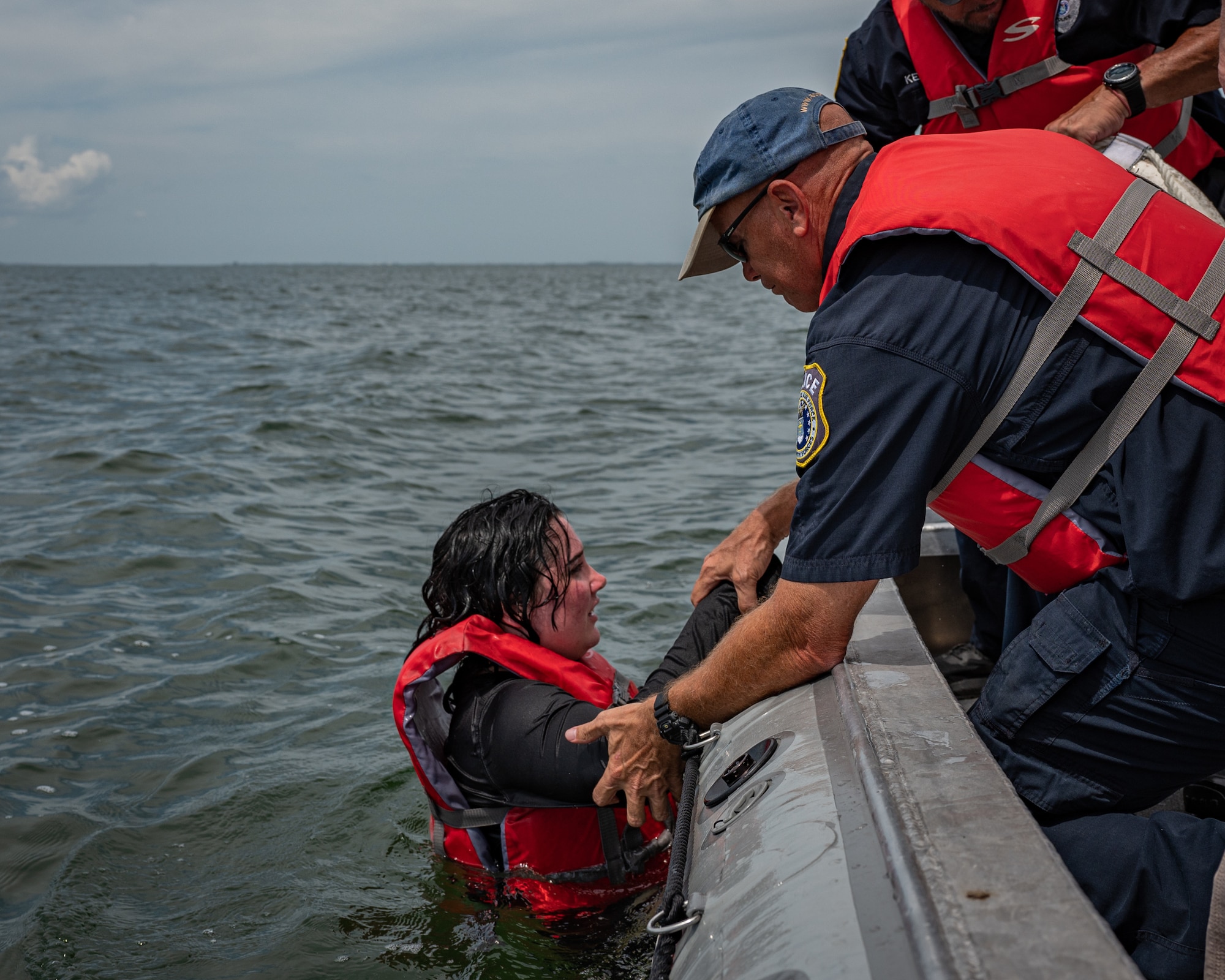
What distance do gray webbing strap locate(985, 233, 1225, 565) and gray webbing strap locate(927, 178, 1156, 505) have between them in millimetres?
46

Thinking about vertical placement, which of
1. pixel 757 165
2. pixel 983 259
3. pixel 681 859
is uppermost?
pixel 757 165

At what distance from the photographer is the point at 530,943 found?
3.01 metres

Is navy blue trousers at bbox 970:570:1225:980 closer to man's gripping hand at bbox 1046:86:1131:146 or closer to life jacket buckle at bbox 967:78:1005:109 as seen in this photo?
man's gripping hand at bbox 1046:86:1131:146

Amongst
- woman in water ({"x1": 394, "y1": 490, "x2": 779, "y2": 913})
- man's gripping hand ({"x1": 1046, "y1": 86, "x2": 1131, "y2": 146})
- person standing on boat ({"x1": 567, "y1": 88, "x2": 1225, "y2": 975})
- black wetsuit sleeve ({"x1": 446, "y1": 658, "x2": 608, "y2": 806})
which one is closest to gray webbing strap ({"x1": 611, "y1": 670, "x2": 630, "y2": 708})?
woman in water ({"x1": 394, "y1": 490, "x2": 779, "y2": 913})

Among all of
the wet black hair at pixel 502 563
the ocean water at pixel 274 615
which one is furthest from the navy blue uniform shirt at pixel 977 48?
the ocean water at pixel 274 615

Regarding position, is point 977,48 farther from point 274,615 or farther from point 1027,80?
point 274,615

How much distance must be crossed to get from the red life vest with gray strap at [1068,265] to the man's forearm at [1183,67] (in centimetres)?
103

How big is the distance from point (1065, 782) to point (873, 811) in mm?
645

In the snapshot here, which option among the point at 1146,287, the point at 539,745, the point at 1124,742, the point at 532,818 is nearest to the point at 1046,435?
the point at 1146,287

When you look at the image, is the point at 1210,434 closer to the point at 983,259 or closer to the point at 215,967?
the point at 983,259

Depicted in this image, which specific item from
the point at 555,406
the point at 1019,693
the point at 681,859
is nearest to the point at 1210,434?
the point at 1019,693

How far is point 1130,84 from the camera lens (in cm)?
283

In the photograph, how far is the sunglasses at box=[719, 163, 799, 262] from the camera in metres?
2.19

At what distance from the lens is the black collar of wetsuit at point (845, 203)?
2162 mm
